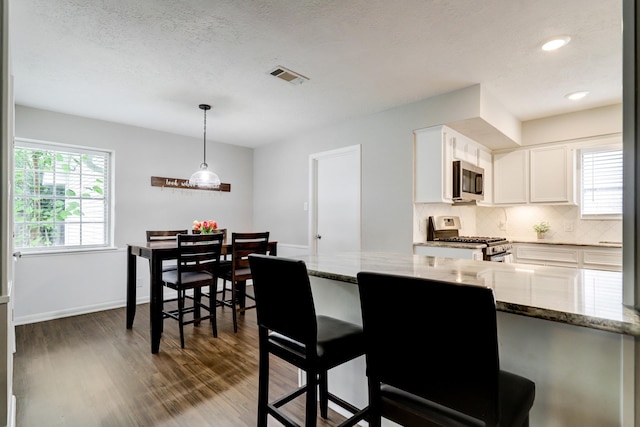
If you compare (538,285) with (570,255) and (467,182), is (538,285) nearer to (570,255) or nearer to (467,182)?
(467,182)

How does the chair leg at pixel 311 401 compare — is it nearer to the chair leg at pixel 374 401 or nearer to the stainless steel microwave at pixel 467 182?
the chair leg at pixel 374 401

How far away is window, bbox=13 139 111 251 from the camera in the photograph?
12.1 ft

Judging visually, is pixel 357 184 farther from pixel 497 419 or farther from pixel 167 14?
pixel 497 419

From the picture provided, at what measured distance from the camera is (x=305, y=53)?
2506 millimetres

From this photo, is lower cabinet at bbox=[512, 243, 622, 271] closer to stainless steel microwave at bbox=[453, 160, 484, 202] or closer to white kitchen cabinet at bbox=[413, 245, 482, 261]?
stainless steel microwave at bbox=[453, 160, 484, 202]

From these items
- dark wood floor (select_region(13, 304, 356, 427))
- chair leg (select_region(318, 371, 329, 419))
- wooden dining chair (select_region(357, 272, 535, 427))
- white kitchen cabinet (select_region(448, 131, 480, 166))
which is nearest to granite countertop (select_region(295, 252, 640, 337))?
wooden dining chair (select_region(357, 272, 535, 427))

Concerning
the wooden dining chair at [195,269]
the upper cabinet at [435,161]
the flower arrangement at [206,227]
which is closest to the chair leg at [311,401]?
the wooden dining chair at [195,269]

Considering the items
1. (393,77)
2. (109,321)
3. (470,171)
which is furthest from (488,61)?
(109,321)

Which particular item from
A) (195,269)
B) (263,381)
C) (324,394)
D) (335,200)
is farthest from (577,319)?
(335,200)

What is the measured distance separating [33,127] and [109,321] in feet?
7.98

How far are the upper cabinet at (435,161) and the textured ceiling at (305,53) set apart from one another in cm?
44

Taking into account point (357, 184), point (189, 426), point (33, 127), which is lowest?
point (189, 426)

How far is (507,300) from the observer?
39.6 inches

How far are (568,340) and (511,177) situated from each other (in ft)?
13.1
